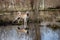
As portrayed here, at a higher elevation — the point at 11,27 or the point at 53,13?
the point at 53,13

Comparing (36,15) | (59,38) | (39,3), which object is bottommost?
(59,38)

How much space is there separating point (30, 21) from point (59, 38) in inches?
12.6

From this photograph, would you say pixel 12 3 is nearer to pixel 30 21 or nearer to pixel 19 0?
pixel 19 0

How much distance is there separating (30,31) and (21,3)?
282mm

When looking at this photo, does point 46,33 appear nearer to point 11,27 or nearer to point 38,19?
point 38,19

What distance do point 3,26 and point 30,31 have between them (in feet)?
0.87

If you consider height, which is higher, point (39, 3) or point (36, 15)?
point (39, 3)

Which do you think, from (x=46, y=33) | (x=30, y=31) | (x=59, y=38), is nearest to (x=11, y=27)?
(x=30, y=31)

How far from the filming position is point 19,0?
1.47 m

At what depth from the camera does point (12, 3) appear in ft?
4.83

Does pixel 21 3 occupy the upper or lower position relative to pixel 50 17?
upper

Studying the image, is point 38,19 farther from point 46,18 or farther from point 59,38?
point 59,38

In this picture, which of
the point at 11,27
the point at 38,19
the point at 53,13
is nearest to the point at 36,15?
the point at 38,19

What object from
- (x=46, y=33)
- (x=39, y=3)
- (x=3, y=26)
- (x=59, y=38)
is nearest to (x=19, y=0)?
(x=39, y=3)
